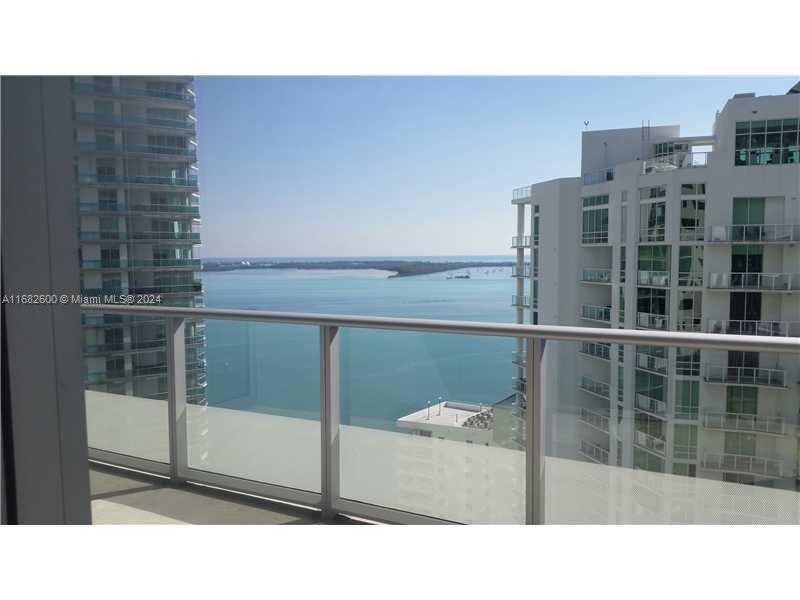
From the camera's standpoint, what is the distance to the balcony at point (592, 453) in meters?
2.09

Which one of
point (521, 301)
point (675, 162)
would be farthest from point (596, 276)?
point (675, 162)

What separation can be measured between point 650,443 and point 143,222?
16.0 feet

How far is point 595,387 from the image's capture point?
2084mm

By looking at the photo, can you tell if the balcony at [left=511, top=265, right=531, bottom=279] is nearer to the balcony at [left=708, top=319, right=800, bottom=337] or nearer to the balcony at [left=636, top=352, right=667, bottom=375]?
the balcony at [left=708, top=319, right=800, bottom=337]

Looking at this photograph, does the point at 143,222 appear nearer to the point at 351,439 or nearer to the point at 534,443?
the point at 351,439

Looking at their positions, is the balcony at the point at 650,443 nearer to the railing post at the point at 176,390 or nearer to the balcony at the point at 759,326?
the railing post at the point at 176,390

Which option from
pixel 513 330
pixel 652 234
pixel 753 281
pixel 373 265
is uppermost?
pixel 652 234

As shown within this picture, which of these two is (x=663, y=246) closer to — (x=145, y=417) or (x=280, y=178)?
(x=280, y=178)

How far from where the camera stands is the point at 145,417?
2863 millimetres

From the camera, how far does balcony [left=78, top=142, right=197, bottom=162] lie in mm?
4516

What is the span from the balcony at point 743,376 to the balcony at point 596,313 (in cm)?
1143

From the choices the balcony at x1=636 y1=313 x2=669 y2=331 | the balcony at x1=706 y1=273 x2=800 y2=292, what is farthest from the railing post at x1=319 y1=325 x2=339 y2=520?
the balcony at x1=706 y1=273 x2=800 y2=292

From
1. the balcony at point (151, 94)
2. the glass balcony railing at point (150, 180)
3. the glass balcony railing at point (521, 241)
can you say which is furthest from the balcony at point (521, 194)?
the balcony at point (151, 94)
